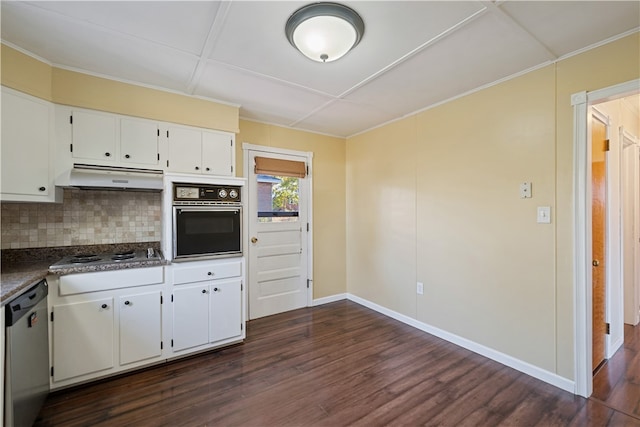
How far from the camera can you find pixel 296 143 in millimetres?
3857

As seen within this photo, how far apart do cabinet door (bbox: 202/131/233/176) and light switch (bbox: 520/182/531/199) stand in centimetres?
270

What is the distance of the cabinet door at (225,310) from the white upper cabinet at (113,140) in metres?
1.30

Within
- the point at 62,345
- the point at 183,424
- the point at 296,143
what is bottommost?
the point at 183,424

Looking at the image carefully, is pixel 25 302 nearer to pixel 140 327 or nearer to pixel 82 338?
pixel 82 338

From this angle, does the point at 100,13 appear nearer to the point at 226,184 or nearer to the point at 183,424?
the point at 226,184

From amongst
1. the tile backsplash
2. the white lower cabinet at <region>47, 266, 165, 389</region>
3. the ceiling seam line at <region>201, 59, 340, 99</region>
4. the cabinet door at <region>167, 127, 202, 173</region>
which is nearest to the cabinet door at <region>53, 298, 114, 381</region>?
the white lower cabinet at <region>47, 266, 165, 389</region>

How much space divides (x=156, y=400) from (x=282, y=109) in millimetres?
2863

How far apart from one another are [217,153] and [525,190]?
2.84m

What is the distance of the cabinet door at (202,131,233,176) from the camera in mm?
2789

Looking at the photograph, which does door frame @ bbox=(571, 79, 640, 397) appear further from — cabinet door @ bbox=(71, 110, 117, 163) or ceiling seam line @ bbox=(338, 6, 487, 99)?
cabinet door @ bbox=(71, 110, 117, 163)

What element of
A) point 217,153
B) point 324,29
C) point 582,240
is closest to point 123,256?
point 217,153

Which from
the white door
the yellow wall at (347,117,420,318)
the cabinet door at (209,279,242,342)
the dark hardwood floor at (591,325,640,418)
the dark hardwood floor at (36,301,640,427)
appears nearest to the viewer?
the dark hardwood floor at (36,301,640,427)

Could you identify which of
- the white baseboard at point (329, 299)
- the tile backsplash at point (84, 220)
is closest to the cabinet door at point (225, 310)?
the tile backsplash at point (84, 220)

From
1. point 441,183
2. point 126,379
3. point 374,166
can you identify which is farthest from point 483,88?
point 126,379
